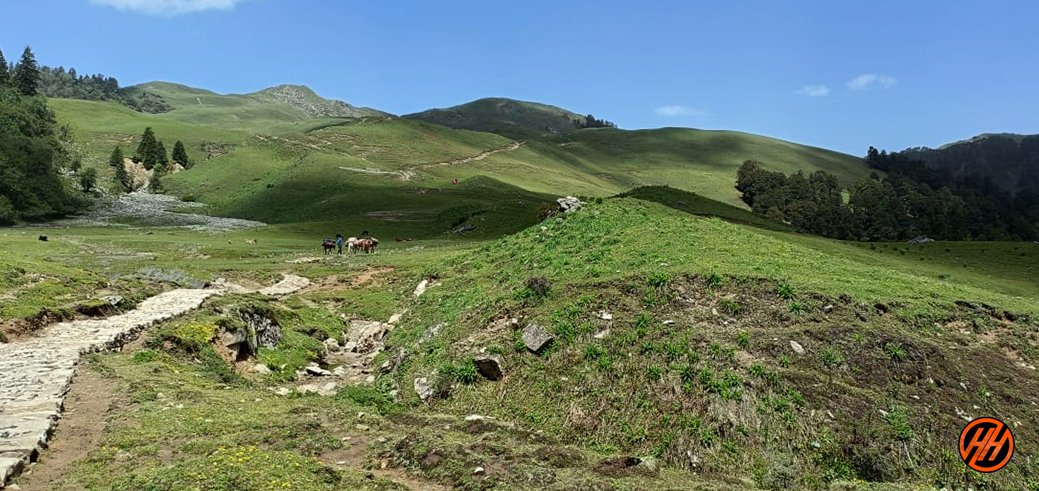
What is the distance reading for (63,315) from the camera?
25.2 m

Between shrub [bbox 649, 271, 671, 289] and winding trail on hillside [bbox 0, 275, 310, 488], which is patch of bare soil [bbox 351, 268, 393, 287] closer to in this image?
winding trail on hillside [bbox 0, 275, 310, 488]

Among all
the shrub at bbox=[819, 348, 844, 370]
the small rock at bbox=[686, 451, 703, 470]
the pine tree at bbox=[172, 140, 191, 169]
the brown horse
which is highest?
the pine tree at bbox=[172, 140, 191, 169]

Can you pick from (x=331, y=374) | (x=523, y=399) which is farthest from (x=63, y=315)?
(x=523, y=399)

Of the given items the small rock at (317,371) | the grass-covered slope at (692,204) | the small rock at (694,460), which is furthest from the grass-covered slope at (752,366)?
the grass-covered slope at (692,204)

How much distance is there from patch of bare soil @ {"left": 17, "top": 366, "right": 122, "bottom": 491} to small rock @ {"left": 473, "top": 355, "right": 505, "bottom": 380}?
1003 cm

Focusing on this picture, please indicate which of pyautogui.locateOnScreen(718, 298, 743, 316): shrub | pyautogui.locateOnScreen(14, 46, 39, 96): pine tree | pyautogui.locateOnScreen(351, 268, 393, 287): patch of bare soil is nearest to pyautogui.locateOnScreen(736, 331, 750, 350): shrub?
pyautogui.locateOnScreen(718, 298, 743, 316): shrub

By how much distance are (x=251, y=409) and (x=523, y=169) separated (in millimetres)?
169177

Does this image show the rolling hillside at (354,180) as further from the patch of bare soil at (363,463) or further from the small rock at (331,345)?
the patch of bare soil at (363,463)

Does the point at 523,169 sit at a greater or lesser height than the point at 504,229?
greater

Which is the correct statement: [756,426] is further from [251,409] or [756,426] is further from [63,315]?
[63,315]

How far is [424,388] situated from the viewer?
18.8 meters

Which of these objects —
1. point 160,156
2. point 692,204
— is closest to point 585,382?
point 692,204

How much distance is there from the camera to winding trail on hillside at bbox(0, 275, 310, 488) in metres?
Answer: 12.8

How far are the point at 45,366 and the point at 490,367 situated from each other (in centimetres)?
1423
